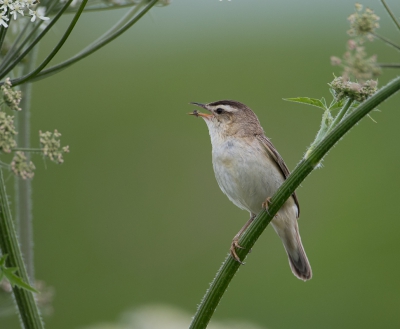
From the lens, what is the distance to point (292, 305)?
8.80 metres

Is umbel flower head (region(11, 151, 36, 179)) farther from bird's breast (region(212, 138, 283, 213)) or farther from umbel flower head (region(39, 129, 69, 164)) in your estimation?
bird's breast (region(212, 138, 283, 213))

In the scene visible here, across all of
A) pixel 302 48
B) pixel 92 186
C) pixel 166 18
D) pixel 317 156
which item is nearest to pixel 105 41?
pixel 317 156

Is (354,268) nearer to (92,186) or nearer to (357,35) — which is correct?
(92,186)

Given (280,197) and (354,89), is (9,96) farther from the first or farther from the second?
(354,89)

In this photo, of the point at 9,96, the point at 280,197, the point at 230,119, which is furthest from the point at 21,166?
the point at 230,119

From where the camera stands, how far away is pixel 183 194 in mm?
9219

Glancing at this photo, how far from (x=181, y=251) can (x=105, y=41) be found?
6.53 metres

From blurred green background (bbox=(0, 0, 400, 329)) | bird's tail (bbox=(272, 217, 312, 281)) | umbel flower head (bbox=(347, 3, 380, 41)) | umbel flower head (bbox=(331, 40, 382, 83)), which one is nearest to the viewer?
umbel flower head (bbox=(331, 40, 382, 83))

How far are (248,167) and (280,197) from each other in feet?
5.78

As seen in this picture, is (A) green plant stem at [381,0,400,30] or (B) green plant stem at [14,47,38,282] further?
(B) green plant stem at [14,47,38,282]

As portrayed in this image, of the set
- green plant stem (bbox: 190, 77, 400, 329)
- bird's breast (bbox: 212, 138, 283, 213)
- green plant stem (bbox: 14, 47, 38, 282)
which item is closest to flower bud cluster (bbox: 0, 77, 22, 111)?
green plant stem (bbox: 14, 47, 38, 282)

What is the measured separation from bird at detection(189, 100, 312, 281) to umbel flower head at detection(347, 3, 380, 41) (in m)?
1.92

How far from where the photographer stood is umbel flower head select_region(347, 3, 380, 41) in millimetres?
2143

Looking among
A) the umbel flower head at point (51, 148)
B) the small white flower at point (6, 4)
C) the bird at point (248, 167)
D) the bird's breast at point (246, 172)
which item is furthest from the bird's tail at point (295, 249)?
the small white flower at point (6, 4)
